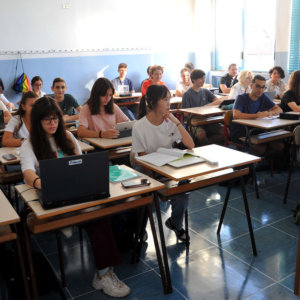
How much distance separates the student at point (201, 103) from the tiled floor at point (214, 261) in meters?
1.28

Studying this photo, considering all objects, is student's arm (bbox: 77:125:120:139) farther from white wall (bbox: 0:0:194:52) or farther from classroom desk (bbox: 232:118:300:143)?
white wall (bbox: 0:0:194:52)

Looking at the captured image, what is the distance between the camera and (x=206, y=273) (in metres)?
2.47

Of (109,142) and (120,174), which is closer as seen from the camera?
(120,174)

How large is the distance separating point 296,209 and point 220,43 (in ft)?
19.6

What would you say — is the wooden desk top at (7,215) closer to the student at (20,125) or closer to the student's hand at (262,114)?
the student at (20,125)

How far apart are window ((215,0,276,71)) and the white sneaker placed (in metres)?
5.96

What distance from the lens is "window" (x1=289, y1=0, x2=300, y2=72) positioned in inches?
253

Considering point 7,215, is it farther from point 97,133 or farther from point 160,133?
point 97,133

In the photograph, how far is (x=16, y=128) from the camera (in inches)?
130

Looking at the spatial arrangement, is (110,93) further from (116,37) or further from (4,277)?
(116,37)

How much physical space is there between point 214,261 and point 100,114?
1.75 metres

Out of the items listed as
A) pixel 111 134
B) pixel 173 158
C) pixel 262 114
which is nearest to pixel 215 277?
pixel 173 158

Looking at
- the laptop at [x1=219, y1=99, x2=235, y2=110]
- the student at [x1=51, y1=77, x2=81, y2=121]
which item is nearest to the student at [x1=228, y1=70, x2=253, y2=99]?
the laptop at [x1=219, y1=99, x2=235, y2=110]

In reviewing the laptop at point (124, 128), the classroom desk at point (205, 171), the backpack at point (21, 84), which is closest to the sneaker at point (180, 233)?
the classroom desk at point (205, 171)
